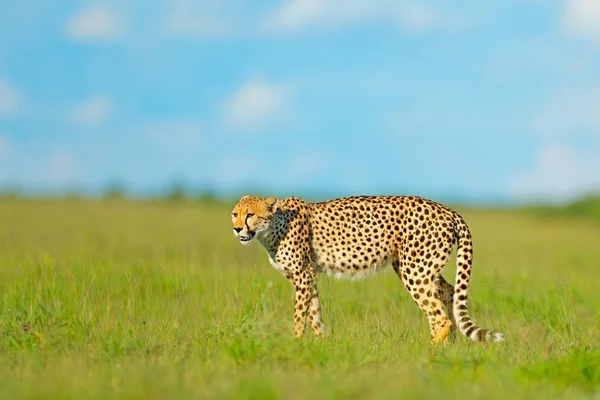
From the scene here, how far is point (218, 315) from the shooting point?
7.88 meters

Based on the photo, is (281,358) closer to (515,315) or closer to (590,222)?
(515,315)

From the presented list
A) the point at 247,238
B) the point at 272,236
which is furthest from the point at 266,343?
the point at 272,236

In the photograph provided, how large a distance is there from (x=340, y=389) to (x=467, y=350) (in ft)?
7.08

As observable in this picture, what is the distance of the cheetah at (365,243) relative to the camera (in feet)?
23.7

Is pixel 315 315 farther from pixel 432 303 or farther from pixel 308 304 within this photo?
pixel 432 303

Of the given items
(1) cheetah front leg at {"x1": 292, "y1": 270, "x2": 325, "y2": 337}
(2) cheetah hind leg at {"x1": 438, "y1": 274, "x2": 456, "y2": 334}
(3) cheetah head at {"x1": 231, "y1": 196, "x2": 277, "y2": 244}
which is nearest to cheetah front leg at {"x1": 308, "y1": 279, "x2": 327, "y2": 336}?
(1) cheetah front leg at {"x1": 292, "y1": 270, "x2": 325, "y2": 337}

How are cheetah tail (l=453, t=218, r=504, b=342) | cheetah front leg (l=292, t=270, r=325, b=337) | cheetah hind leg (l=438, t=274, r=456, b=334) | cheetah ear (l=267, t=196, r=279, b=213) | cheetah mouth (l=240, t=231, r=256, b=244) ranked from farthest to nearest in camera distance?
cheetah hind leg (l=438, t=274, r=456, b=334), cheetah ear (l=267, t=196, r=279, b=213), cheetah front leg (l=292, t=270, r=325, b=337), cheetah mouth (l=240, t=231, r=256, b=244), cheetah tail (l=453, t=218, r=504, b=342)

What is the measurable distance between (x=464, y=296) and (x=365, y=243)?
1.00 m

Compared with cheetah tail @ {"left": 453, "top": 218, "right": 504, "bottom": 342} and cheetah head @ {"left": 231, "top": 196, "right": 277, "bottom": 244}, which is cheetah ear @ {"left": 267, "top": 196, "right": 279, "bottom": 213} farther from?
cheetah tail @ {"left": 453, "top": 218, "right": 504, "bottom": 342}

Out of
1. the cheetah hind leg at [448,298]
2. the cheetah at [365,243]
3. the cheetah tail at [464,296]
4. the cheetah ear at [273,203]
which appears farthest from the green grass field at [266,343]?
the cheetah ear at [273,203]

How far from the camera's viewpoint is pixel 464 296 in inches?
282

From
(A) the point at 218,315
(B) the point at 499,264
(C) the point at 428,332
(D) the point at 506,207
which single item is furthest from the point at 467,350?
(D) the point at 506,207

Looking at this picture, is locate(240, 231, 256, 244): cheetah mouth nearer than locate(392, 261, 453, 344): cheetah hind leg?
Yes

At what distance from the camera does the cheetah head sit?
7.05 meters
